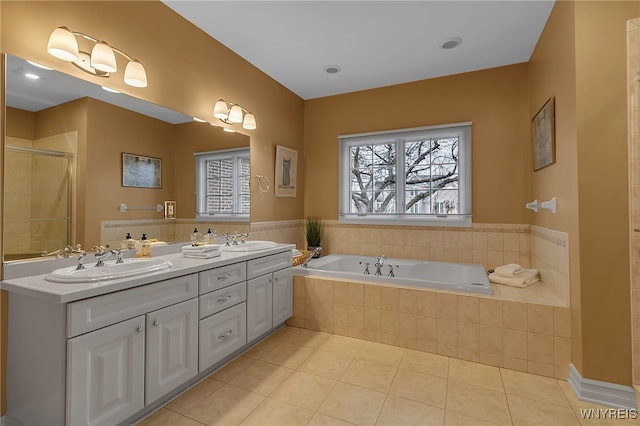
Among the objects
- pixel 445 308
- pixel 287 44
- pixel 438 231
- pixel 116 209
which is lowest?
pixel 445 308

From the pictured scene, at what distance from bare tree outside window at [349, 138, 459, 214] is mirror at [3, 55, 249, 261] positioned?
217 centimetres

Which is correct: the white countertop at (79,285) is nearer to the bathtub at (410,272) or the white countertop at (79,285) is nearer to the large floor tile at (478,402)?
the bathtub at (410,272)

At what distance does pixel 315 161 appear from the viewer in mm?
4023

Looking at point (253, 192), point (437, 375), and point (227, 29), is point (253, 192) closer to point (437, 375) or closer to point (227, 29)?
point (227, 29)

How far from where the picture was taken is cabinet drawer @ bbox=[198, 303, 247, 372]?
1907 mm

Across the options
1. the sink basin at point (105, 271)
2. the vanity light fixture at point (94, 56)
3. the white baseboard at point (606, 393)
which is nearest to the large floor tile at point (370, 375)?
the white baseboard at point (606, 393)

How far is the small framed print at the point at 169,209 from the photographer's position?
229 centimetres

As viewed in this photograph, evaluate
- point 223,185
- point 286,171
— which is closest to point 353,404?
point 223,185

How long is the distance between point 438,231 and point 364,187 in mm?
1020

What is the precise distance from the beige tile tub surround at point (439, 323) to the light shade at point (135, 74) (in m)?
1.98

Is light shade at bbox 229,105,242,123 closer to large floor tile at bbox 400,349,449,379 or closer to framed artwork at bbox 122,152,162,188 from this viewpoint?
framed artwork at bbox 122,152,162,188

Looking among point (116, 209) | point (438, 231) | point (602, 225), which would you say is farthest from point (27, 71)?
point (438, 231)

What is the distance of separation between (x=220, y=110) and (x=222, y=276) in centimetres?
147

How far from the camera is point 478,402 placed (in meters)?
1.79
